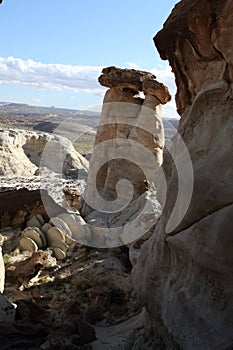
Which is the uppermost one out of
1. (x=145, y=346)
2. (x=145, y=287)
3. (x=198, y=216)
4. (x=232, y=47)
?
(x=232, y=47)

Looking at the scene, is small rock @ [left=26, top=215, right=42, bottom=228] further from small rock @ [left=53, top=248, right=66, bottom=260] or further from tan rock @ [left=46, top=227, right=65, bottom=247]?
small rock @ [left=53, top=248, right=66, bottom=260]

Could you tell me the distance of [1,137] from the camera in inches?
928

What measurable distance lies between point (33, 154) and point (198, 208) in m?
24.3

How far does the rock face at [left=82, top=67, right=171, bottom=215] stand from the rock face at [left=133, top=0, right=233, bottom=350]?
6.43 meters

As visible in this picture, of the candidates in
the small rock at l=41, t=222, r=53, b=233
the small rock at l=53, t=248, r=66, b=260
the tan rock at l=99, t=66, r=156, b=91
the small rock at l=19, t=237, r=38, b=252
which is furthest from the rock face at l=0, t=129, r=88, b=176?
the small rock at l=53, t=248, r=66, b=260

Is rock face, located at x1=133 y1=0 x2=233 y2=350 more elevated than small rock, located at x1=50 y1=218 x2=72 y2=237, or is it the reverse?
rock face, located at x1=133 y1=0 x2=233 y2=350

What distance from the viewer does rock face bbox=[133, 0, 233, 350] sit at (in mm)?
3590

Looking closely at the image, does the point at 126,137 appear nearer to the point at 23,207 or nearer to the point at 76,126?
the point at 23,207

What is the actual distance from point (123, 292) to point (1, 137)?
58.6 ft

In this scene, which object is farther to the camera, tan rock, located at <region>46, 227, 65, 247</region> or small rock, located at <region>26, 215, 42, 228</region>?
small rock, located at <region>26, 215, 42, 228</region>

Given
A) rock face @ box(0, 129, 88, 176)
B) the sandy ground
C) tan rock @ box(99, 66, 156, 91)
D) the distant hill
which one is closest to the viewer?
the sandy ground

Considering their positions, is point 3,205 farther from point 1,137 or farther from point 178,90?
point 1,137

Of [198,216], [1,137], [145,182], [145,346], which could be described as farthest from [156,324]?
[1,137]

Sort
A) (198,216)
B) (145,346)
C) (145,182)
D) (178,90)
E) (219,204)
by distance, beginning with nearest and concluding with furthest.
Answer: (219,204), (198,216), (145,346), (178,90), (145,182)
